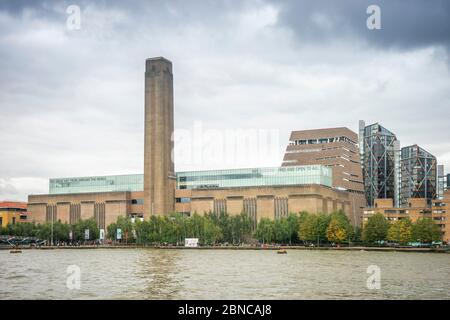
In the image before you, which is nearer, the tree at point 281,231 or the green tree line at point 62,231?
the tree at point 281,231

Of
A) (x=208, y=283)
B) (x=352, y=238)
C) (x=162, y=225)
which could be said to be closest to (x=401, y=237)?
(x=352, y=238)

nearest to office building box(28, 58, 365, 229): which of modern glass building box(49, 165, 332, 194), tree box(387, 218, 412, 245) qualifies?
modern glass building box(49, 165, 332, 194)

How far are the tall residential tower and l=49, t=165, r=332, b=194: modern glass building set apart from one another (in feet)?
22.8

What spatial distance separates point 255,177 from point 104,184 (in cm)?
4693

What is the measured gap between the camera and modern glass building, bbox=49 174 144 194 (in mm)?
191875

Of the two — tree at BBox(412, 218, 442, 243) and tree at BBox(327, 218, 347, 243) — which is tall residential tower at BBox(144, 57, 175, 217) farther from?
tree at BBox(412, 218, 442, 243)

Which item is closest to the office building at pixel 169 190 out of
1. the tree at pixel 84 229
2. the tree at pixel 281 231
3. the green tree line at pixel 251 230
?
the green tree line at pixel 251 230

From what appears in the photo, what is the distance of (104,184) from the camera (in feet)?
641

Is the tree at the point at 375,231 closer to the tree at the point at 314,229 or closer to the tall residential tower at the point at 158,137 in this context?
the tree at the point at 314,229

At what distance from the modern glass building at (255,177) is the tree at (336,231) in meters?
27.5

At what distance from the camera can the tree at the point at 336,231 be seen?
5625 inches
